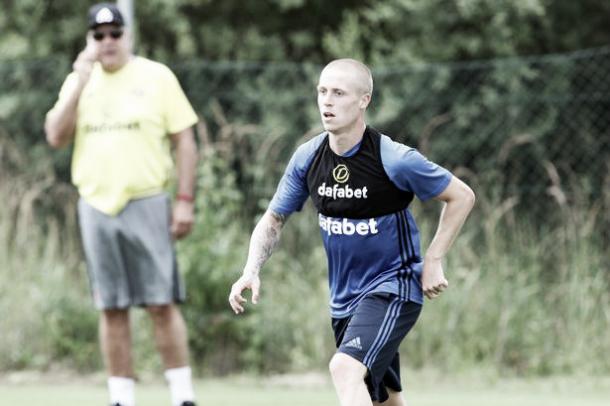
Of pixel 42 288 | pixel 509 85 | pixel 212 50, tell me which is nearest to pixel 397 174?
pixel 42 288

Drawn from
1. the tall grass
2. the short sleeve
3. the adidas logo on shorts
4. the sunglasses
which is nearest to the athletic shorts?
the adidas logo on shorts

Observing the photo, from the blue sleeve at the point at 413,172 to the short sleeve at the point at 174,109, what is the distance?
217cm

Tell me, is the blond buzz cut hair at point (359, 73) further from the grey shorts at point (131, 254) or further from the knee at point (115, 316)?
the knee at point (115, 316)

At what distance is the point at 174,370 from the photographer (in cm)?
713

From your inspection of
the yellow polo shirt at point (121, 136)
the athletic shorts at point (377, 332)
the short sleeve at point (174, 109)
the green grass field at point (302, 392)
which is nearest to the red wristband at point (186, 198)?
the yellow polo shirt at point (121, 136)

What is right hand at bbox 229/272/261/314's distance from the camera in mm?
5195

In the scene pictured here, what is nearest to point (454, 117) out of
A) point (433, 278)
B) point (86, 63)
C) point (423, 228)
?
point (423, 228)

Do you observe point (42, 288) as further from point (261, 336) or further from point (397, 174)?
point (397, 174)

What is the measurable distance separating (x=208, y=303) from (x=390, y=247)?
14.6 feet

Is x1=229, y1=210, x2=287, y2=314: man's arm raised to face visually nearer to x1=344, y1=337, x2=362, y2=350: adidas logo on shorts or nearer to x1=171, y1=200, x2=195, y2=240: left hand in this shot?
x1=344, y1=337, x2=362, y2=350: adidas logo on shorts

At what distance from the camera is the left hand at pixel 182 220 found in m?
7.23

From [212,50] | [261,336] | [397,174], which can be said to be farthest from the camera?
[212,50]

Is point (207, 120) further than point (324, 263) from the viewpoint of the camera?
Yes

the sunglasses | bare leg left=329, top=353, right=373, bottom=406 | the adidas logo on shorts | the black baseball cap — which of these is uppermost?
the black baseball cap
